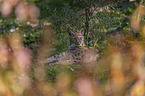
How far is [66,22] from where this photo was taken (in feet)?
18.6

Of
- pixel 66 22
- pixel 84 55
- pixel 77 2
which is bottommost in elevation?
pixel 84 55

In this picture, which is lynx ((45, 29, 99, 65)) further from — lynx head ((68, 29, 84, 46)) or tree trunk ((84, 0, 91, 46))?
tree trunk ((84, 0, 91, 46))

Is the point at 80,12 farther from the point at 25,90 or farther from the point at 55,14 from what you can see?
the point at 25,90

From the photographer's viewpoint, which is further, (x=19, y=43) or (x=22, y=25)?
(x=22, y=25)

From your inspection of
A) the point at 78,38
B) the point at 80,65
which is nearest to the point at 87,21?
the point at 78,38

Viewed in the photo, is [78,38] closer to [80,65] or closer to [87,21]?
[87,21]

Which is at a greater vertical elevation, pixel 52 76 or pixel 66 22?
pixel 66 22

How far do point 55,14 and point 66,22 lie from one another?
1.41 feet

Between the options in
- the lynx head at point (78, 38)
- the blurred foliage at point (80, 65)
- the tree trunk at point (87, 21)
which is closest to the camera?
the blurred foliage at point (80, 65)

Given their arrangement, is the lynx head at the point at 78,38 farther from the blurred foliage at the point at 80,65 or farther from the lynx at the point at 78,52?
the blurred foliage at the point at 80,65

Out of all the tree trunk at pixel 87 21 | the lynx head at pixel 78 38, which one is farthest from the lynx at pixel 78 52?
the tree trunk at pixel 87 21

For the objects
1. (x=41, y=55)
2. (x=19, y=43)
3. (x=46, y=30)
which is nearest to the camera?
(x=41, y=55)

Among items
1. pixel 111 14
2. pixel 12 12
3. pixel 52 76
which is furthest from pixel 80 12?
pixel 12 12

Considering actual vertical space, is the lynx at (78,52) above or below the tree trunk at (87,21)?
below
